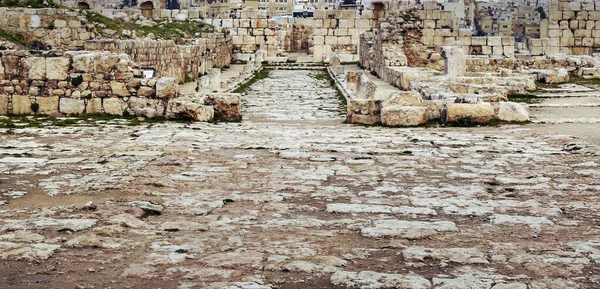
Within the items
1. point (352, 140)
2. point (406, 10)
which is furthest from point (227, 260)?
point (406, 10)

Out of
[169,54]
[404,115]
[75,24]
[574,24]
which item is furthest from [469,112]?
[574,24]

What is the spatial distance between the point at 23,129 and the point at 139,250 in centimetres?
720

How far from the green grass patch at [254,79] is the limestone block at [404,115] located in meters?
7.90

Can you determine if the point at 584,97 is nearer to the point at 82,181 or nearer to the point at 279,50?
the point at 82,181

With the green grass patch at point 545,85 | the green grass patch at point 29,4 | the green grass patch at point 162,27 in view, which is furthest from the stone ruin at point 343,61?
the green grass patch at point 162,27

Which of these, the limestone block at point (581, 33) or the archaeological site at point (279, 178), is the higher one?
the limestone block at point (581, 33)

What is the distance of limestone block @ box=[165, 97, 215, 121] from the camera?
13422 mm

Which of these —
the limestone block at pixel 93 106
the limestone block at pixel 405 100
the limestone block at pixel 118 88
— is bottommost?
the limestone block at pixel 93 106

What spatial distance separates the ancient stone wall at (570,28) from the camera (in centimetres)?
2961

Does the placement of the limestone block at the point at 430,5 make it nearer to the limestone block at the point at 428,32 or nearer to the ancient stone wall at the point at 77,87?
the limestone block at the point at 428,32

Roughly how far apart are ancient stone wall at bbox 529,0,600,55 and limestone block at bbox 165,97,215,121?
64.2ft

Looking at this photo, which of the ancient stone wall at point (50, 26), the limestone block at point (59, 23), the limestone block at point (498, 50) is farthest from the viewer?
the limestone block at point (498, 50)

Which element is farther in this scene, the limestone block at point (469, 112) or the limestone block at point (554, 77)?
the limestone block at point (554, 77)

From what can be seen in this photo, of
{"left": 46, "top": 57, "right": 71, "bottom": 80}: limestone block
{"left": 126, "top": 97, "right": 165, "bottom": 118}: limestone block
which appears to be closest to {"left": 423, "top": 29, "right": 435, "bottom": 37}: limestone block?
{"left": 126, "top": 97, "right": 165, "bottom": 118}: limestone block
